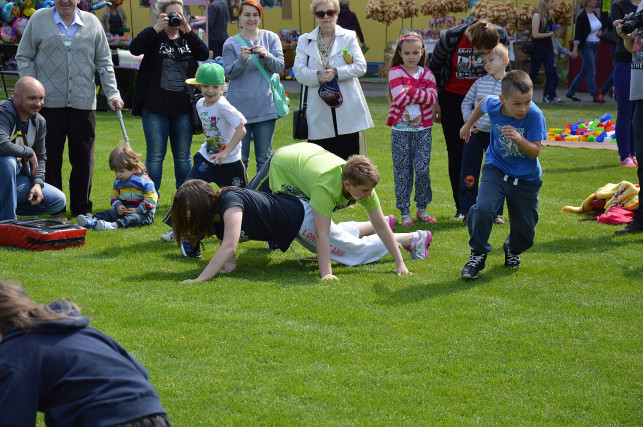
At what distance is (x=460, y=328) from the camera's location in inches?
189

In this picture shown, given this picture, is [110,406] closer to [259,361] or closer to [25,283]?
[259,361]

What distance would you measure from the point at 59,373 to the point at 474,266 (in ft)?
12.4

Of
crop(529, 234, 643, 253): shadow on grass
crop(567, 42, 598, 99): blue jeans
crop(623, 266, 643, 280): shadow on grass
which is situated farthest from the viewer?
crop(567, 42, 598, 99): blue jeans

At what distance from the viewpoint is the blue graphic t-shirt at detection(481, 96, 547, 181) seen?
18.5 feet

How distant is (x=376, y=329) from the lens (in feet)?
15.6

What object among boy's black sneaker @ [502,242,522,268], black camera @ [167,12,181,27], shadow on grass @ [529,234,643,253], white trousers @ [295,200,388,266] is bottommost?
shadow on grass @ [529,234,643,253]

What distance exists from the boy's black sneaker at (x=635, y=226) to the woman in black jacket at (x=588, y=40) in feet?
35.1

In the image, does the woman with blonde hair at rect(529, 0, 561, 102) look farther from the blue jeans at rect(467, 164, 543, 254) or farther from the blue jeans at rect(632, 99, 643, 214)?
the blue jeans at rect(467, 164, 543, 254)

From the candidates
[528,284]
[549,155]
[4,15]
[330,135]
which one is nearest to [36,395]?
[528,284]

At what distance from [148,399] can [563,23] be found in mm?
18769

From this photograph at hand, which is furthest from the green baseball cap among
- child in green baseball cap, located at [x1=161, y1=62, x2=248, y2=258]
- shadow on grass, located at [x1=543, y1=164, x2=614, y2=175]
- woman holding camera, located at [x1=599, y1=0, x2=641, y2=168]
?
woman holding camera, located at [x1=599, y1=0, x2=641, y2=168]

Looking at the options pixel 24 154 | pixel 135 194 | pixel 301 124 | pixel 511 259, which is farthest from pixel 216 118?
pixel 511 259

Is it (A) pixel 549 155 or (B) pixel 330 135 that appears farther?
(A) pixel 549 155

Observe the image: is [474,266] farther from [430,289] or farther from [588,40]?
[588,40]
